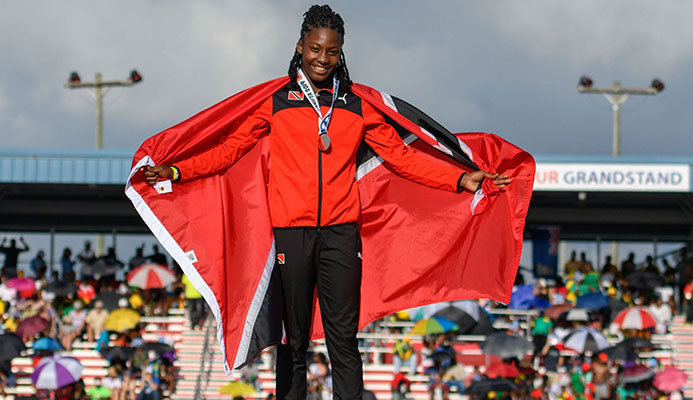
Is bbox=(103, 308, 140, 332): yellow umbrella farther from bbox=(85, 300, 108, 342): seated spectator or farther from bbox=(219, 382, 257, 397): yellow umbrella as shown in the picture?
bbox=(219, 382, 257, 397): yellow umbrella

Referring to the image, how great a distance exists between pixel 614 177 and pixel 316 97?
59.0 feet

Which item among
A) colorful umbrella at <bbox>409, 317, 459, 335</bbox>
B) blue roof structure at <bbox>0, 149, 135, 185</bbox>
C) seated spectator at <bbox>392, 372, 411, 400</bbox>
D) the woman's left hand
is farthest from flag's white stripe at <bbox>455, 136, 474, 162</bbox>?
blue roof structure at <bbox>0, 149, 135, 185</bbox>

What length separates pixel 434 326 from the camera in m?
17.6

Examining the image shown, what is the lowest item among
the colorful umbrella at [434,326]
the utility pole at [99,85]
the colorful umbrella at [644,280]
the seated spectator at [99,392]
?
the seated spectator at [99,392]

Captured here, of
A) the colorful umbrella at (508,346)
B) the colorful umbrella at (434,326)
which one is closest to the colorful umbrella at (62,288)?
the colorful umbrella at (434,326)

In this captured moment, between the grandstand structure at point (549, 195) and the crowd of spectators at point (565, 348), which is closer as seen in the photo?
the crowd of spectators at point (565, 348)

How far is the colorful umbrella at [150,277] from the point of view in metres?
20.3

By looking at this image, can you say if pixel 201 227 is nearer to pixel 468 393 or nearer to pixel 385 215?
pixel 385 215

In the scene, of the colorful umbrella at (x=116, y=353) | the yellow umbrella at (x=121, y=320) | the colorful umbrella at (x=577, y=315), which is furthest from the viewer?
the colorful umbrella at (x=577, y=315)

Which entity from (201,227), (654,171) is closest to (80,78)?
(654,171)

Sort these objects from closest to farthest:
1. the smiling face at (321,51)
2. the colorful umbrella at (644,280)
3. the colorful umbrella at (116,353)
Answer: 1. the smiling face at (321,51)
2. the colorful umbrella at (116,353)
3. the colorful umbrella at (644,280)

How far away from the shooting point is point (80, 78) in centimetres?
3253

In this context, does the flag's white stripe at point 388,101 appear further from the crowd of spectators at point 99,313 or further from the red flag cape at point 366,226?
the crowd of spectators at point 99,313

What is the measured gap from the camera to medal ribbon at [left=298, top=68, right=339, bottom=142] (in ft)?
18.1
